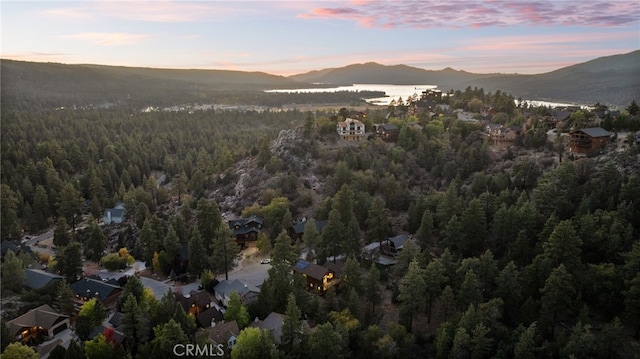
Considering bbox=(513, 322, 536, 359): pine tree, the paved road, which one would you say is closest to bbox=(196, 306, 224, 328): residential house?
the paved road

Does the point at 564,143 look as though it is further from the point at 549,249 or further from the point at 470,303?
the point at 470,303

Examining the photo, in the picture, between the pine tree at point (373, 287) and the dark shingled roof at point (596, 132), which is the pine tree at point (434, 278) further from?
the dark shingled roof at point (596, 132)

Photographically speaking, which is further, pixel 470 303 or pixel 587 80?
pixel 587 80

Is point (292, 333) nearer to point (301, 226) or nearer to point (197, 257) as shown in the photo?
point (197, 257)

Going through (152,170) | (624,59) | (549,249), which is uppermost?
(624,59)

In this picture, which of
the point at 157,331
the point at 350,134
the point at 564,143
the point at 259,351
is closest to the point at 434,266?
the point at 259,351

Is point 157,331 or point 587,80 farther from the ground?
point 587,80

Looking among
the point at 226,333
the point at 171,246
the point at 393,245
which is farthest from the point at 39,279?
the point at 393,245
